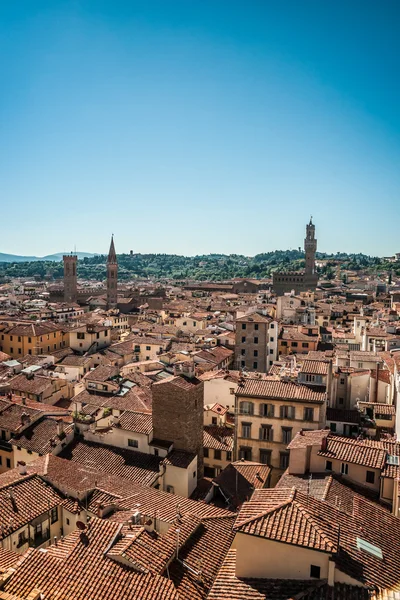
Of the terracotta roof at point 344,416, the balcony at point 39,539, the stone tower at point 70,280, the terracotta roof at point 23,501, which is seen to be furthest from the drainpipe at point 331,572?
the stone tower at point 70,280

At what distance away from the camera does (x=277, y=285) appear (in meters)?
144

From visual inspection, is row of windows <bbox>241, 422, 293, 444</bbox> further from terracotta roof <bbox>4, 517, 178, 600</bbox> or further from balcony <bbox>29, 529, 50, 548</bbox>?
terracotta roof <bbox>4, 517, 178, 600</bbox>

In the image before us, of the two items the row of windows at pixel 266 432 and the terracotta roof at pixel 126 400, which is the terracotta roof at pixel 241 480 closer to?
the row of windows at pixel 266 432

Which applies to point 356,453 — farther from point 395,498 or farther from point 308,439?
point 395,498

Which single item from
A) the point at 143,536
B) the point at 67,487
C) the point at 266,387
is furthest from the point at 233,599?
the point at 266,387

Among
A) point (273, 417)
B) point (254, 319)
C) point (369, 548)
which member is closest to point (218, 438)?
point (273, 417)

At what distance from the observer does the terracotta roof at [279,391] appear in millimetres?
28453

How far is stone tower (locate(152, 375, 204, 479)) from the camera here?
88.6 ft

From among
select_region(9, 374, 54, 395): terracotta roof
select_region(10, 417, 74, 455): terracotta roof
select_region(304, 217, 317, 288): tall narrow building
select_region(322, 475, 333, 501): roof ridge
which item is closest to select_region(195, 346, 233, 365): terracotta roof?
select_region(9, 374, 54, 395): terracotta roof

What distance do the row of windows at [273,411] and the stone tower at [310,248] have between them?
126 m

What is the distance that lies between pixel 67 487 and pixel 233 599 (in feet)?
37.7

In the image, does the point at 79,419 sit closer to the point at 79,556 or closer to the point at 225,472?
the point at 225,472

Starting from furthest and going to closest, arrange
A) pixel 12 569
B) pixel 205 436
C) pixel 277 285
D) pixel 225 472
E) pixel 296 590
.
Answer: pixel 277 285 < pixel 205 436 < pixel 225 472 < pixel 12 569 < pixel 296 590

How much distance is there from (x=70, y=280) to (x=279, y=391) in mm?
107773
